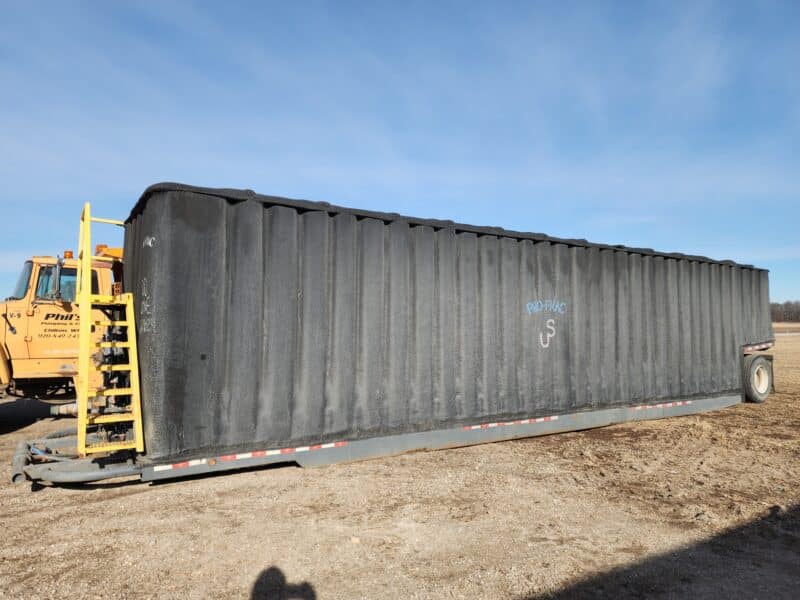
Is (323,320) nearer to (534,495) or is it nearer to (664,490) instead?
(534,495)

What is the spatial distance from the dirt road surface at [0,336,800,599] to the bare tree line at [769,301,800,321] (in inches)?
5398

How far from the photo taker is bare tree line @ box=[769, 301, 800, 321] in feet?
389

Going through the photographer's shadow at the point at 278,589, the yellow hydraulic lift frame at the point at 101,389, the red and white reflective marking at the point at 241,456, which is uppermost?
the yellow hydraulic lift frame at the point at 101,389

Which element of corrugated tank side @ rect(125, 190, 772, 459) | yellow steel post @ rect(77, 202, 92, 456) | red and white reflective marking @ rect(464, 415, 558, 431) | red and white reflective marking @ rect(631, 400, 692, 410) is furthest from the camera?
red and white reflective marking @ rect(631, 400, 692, 410)

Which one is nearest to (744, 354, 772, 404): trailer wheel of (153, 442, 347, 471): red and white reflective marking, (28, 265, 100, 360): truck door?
(153, 442, 347, 471): red and white reflective marking

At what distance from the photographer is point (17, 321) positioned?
9.32 meters

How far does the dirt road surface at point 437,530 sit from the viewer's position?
13.3 feet

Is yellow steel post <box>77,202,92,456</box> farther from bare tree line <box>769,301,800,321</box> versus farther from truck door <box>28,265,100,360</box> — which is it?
bare tree line <box>769,301,800,321</box>

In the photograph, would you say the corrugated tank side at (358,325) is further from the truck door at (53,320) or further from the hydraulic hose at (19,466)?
the truck door at (53,320)

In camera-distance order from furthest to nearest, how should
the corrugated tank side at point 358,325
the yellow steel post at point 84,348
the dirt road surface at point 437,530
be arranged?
the corrugated tank side at point 358,325
the yellow steel post at point 84,348
the dirt road surface at point 437,530

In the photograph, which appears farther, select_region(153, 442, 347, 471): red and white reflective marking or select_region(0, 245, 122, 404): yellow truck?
select_region(0, 245, 122, 404): yellow truck

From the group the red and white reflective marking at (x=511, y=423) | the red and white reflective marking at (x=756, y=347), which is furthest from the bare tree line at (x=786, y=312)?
the red and white reflective marking at (x=511, y=423)

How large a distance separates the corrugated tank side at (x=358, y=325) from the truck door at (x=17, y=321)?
433 centimetres

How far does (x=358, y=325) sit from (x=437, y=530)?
8.62ft
